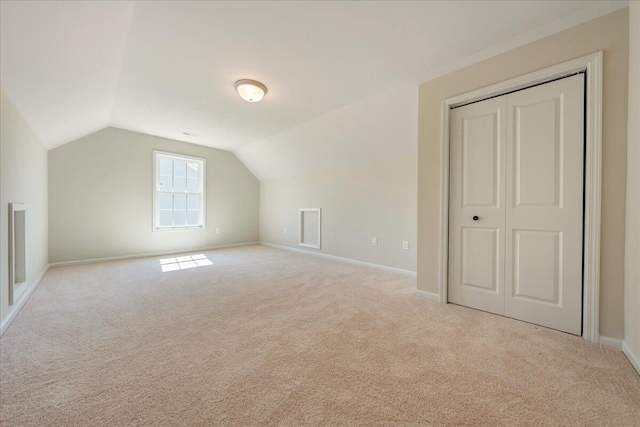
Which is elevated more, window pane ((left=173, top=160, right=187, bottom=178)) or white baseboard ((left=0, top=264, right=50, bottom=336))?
window pane ((left=173, top=160, right=187, bottom=178))

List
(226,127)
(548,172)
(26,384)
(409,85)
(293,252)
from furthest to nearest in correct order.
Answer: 1. (293,252)
2. (226,127)
3. (409,85)
4. (548,172)
5. (26,384)

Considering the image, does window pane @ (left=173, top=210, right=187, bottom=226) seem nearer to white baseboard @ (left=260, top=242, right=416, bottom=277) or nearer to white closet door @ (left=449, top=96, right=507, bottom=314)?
white baseboard @ (left=260, top=242, right=416, bottom=277)

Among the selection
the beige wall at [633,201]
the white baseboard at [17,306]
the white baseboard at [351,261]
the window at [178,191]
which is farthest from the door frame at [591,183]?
the window at [178,191]

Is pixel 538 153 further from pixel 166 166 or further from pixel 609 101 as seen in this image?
pixel 166 166

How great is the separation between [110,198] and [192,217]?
4.93 ft

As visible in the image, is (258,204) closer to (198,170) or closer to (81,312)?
(198,170)

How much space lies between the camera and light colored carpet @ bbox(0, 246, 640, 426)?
1123 millimetres

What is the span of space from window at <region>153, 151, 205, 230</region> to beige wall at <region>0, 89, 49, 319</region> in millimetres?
1589

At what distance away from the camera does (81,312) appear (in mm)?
2225

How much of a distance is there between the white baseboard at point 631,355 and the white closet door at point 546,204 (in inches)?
9.4

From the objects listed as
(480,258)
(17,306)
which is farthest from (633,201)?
(17,306)

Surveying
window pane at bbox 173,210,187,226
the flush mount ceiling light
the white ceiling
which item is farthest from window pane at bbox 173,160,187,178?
the flush mount ceiling light

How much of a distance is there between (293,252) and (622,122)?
15.9 ft

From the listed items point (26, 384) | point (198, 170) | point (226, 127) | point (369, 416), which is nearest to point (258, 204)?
point (198, 170)
